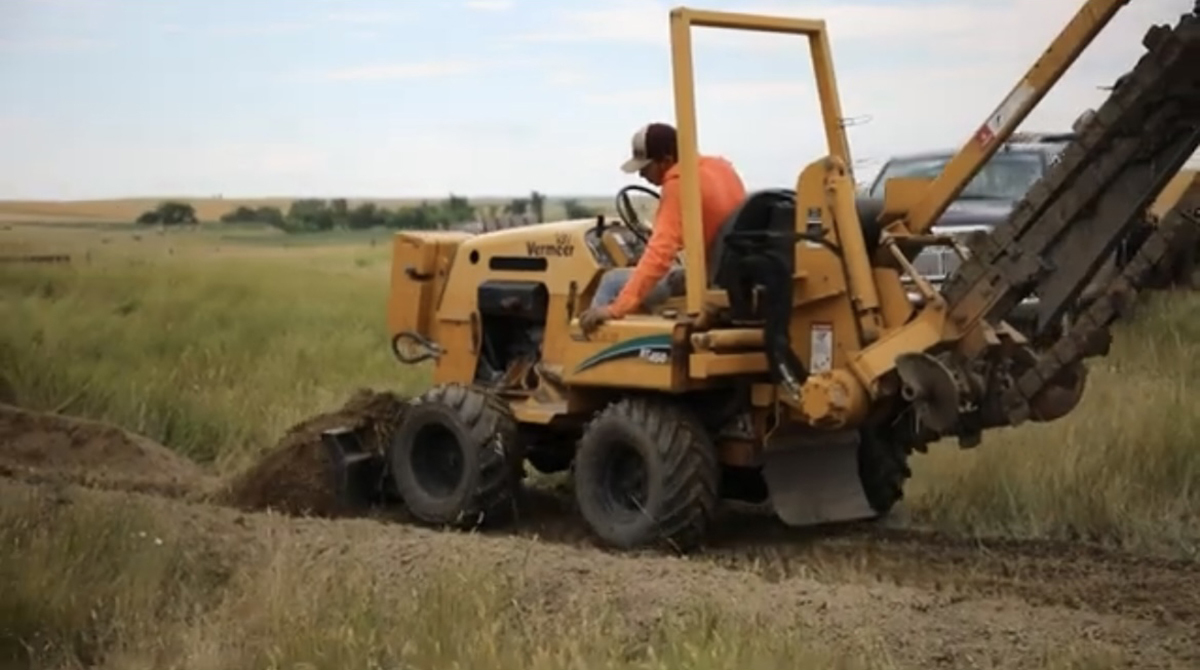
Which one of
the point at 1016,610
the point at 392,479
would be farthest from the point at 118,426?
the point at 1016,610

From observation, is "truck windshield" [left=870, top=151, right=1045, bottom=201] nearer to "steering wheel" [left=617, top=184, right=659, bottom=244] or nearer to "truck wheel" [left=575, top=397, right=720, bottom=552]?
"steering wheel" [left=617, top=184, right=659, bottom=244]

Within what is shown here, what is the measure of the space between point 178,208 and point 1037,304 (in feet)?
29.6

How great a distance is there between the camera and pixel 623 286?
34.6 feet

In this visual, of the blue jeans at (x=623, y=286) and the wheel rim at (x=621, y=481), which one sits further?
the blue jeans at (x=623, y=286)

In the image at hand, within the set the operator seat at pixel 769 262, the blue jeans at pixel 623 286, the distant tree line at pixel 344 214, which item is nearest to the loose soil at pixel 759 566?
the operator seat at pixel 769 262

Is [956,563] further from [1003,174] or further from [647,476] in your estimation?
[1003,174]

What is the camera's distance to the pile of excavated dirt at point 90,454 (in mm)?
12133

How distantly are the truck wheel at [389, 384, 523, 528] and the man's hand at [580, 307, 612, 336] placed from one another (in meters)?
0.68

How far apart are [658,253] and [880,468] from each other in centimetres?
168

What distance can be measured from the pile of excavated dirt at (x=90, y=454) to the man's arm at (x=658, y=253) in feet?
10.0

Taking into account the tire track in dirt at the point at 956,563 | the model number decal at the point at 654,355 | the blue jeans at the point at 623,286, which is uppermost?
the blue jeans at the point at 623,286

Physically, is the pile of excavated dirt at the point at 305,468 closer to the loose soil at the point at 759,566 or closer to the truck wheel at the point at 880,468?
the loose soil at the point at 759,566

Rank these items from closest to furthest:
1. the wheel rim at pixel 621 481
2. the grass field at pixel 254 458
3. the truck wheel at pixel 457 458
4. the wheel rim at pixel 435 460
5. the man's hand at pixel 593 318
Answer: the grass field at pixel 254 458 < the wheel rim at pixel 621 481 < the man's hand at pixel 593 318 < the truck wheel at pixel 457 458 < the wheel rim at pixel 435 460

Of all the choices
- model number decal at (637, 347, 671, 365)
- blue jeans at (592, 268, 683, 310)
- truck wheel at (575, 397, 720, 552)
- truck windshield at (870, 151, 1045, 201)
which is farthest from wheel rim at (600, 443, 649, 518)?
truck windshield at (870, 151, 1045, 201)
